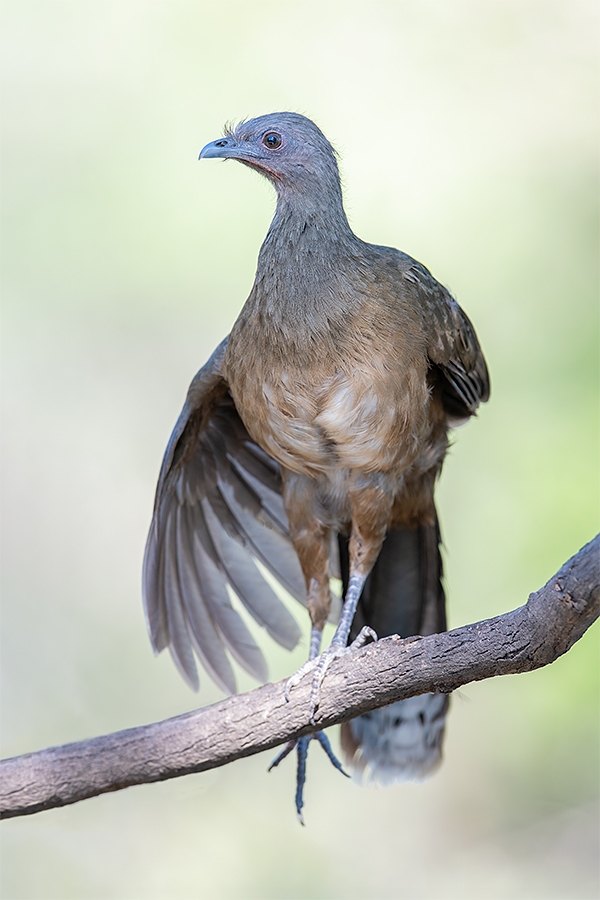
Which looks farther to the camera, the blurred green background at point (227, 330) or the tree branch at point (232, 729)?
the blurred green background at point (227, 330)

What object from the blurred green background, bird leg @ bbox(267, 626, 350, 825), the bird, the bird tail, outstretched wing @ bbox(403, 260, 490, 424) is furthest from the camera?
the blurred green background

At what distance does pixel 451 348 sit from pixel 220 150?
119cm

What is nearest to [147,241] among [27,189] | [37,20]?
[27,189]

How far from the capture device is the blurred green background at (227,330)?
6039 millimetres

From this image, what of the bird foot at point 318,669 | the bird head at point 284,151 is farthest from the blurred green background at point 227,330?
the bird foot at point 318,669

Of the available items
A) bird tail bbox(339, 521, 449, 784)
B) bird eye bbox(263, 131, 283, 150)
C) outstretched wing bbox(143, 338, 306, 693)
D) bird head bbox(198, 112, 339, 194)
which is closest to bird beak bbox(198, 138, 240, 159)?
bird head bbox(198, 112, 339, 194)

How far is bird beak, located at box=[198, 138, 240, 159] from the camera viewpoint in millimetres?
3539

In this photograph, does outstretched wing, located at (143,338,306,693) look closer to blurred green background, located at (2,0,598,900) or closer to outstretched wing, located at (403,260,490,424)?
outstretched wing, located at (403,260,490,424)

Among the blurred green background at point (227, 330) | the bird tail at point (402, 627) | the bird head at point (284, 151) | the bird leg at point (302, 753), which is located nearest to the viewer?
the bird head at point (284, 151)

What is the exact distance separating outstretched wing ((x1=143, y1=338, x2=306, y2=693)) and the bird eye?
3.98ft

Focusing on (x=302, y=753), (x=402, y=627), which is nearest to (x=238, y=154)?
(x=402, y=627)

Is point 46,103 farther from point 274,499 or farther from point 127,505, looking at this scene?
point 274,499

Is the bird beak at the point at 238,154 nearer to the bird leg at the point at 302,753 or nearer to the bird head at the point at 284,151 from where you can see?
the bird head at the point at 284,151

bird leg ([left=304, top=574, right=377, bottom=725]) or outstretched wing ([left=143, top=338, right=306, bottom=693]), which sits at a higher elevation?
outstretched wing ([left=143, top=338, right=306, bottom=693])
